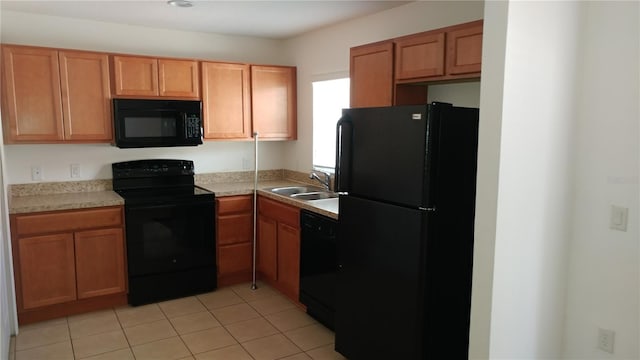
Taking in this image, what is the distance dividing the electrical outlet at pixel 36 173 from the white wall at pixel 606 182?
394 cm

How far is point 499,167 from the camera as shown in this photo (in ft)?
6.36

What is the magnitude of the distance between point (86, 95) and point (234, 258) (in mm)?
1833

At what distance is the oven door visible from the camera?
3732 mm

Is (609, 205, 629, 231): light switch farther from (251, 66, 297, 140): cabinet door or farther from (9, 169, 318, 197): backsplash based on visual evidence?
(251, 66, 297, 140): cabinet door

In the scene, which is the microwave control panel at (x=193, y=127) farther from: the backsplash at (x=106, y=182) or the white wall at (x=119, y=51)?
the backsplash at (x=106, y=182)

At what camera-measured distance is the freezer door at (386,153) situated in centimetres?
229

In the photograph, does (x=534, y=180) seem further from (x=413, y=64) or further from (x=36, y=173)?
(x=36, y=173)

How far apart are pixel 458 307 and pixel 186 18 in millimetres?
3044

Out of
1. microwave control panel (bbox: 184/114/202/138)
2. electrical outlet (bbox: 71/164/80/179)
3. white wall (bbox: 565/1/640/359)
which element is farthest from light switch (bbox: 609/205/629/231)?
electrical outlet (bbox: 71/164/80/179)

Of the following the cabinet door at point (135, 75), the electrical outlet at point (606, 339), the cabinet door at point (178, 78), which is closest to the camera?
the electrical outlet at point (606, 339)

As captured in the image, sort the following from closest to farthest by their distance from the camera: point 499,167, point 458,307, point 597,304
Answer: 1. point 499,167
2. point 597,304
3. point 458,307

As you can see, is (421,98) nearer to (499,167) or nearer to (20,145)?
(499,167)

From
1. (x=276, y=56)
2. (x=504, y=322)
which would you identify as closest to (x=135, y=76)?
(x=276, y=56)

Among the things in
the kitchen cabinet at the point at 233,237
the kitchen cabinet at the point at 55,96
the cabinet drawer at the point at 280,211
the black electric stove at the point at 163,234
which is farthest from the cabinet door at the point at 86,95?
the cabinet drawer at the point at 280,211
